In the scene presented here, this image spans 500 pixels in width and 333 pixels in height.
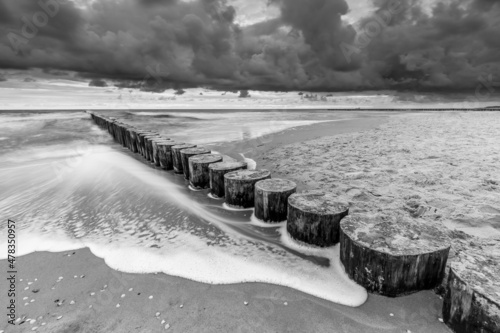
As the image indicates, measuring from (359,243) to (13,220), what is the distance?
4.76m

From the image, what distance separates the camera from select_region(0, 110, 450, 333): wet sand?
5.89 feet

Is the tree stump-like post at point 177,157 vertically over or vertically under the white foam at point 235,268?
over

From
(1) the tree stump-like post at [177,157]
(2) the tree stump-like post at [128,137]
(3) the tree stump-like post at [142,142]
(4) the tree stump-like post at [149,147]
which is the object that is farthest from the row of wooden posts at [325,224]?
(2) the tree stump-like post at [128,137]

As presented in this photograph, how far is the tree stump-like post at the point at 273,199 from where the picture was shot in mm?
3102

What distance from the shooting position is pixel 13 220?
144 inches

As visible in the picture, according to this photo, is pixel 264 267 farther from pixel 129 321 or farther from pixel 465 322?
pixel 465 322

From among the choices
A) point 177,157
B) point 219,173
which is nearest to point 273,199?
point 219,173

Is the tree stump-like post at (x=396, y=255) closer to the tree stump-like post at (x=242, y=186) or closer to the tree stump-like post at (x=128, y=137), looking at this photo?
the tree stump-like post at (x=242, y=186)

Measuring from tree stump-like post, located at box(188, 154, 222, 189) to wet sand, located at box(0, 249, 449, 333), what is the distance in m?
2.39

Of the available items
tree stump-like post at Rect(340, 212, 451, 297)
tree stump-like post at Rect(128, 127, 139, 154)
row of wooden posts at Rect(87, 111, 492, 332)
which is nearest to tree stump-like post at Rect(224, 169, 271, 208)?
row of wooden posts at Rect(87, 111, 492, 332)

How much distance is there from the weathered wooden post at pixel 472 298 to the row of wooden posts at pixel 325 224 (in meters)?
0.26

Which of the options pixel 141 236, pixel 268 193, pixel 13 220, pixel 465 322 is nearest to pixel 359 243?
pixel 465 322

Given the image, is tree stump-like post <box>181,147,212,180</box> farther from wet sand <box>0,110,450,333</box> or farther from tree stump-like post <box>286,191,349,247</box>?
wet sand <box>0,110,450,333</box>

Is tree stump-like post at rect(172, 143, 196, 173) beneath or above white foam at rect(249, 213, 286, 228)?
above
